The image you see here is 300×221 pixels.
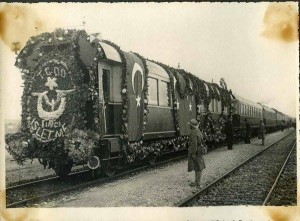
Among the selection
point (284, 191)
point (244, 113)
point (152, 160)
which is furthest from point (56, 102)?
point (244, 113)

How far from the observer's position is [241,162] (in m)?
8.84

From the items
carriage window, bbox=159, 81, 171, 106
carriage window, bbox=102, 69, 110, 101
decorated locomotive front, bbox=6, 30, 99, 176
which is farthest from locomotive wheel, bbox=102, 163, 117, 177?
carriage window, bbox=159, 81, 171, 106

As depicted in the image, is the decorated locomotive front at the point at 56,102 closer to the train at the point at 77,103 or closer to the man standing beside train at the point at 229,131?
the train at the point at 77,103

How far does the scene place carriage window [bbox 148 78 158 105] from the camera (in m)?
7.93

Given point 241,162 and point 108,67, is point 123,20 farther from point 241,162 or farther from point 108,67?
point 241,162

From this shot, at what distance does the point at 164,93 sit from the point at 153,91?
0.57 metres

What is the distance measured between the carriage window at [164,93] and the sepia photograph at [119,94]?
994 mm

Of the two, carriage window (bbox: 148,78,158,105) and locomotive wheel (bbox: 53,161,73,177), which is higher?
carriage window (bbox: 148,78,158,105)

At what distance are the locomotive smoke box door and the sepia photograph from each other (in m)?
0.02

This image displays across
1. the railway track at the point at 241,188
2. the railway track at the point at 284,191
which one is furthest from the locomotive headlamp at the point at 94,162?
the railway track at the point at 284,191

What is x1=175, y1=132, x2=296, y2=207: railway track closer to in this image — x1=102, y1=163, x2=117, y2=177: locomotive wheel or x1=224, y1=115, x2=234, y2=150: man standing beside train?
x1=102, y1=163, x2=117, y2=177: locomotive wheel

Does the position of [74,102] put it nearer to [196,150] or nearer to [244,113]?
[196,150]

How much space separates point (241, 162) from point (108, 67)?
11.9 feet

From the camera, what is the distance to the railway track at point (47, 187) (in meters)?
6.23
